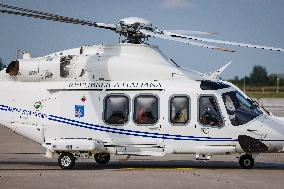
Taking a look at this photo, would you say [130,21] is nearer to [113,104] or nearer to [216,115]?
[113,104]

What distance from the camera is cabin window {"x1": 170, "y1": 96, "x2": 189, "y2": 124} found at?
17.4 meters

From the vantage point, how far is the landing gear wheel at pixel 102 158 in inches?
755

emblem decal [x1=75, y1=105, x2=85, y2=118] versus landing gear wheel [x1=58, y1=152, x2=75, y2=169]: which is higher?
emblem decal [x1=75, y1=105, x2=85, y2=118]

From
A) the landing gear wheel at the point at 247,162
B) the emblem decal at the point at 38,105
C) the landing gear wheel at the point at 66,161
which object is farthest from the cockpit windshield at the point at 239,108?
the emblem decal at the point at 38,105

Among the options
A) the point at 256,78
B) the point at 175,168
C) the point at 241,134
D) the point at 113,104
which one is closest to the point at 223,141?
the point at 241,134

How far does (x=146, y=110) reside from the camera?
57.6ft

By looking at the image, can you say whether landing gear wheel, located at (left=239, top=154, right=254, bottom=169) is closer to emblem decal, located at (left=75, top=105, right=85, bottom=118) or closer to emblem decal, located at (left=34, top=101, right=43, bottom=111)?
emblem decal, located at (left=75, top=105, right=85, bottom=118)

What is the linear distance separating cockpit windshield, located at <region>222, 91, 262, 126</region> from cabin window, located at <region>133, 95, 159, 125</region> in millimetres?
2046

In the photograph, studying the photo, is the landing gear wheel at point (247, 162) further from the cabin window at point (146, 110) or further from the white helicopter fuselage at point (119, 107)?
the cabin window at point (146, 110)

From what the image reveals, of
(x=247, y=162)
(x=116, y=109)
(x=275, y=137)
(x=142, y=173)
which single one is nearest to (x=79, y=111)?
(x=116, y=109)

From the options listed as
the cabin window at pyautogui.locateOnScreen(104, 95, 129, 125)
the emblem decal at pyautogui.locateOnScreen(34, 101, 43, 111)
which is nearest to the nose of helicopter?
the cabin window at pyautogui.locateOnScreen(104, 95, 129, 125)

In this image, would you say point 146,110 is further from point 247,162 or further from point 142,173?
point 247,162

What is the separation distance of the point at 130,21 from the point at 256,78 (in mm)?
126090

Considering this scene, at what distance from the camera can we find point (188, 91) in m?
17.5
